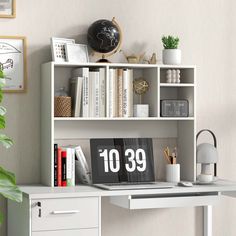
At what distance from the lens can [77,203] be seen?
3639 mm

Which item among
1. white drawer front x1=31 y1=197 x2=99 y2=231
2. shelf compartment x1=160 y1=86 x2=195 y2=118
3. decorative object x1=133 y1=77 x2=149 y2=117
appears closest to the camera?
→ white drawer front x1=31 y1=197 x2=99 y2=231

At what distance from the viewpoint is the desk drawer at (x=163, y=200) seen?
3.70m

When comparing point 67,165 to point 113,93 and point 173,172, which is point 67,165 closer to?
point 113,93

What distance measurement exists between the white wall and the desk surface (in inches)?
13.3

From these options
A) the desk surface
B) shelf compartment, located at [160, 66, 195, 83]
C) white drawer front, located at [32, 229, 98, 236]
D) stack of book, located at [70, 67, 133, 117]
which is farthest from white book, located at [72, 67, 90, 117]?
white drawer front, located at [32, 229, 98, 236]

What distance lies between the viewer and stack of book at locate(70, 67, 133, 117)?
3.96m

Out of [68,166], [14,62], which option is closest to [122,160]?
[68,166]

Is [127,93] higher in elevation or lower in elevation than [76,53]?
lower

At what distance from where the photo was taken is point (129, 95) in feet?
13.4

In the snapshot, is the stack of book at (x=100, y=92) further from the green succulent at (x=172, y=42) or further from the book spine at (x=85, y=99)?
the green succulent at (x=172, y=42)

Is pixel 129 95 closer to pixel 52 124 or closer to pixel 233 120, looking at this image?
pixel 52 124

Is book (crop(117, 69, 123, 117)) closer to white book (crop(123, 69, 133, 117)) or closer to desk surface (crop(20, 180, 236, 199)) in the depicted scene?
white book (crop(123, 69, 133, 117))

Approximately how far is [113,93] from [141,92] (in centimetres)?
23

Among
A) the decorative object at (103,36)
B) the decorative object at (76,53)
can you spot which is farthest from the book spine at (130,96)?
the decorative object at (76,53)
